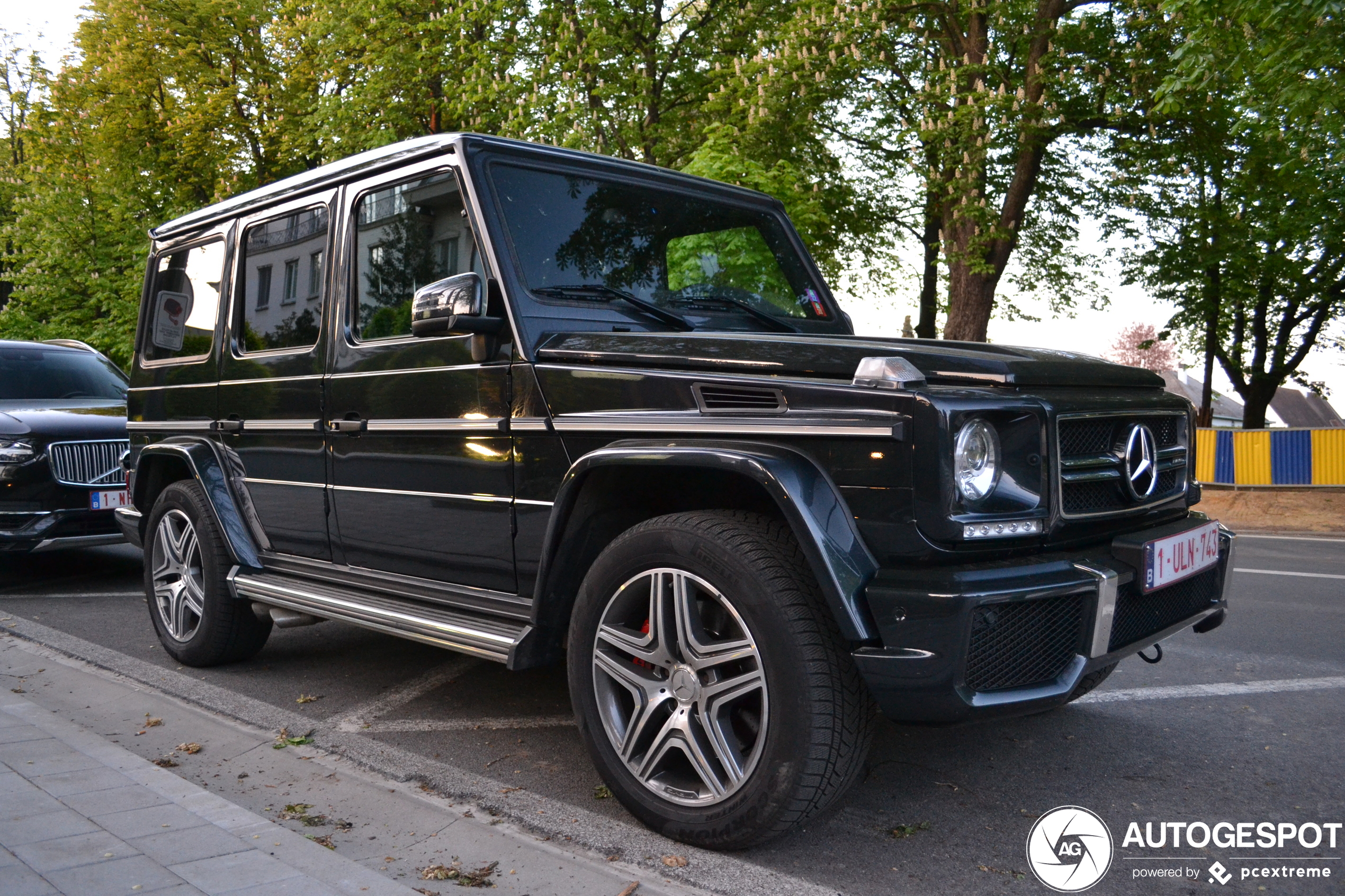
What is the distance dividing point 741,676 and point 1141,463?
140 centimetres

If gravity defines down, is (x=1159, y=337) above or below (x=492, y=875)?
above

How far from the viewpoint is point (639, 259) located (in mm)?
4086

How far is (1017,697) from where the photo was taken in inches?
107

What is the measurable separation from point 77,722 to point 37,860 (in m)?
1.67

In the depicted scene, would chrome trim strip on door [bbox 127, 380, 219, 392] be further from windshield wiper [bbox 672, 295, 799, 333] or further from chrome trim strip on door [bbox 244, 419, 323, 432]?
windshield wiper [bbox 672, 295, 799, 333]

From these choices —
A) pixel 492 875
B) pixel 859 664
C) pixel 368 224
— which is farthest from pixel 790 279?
pixel 492 875

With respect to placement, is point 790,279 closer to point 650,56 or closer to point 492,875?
point 492,875

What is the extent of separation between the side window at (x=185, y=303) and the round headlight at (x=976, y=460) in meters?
3.96

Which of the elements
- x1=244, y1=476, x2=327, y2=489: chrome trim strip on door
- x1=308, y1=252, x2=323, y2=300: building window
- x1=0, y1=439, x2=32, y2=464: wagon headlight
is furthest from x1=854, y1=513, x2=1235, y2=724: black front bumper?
x1=0, y1=439, x2=32, y2=464: wagon headlight

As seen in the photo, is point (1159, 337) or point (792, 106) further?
point (1159, 337)

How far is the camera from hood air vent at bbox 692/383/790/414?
9.57 ft

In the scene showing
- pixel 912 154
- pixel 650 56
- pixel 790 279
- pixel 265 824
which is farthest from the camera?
pixel 650 56

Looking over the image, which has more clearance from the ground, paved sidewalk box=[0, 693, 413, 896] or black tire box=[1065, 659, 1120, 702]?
black tire box=[1065, 659, 1120, 702]

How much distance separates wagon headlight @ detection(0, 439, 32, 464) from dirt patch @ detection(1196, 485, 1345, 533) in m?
12.8
